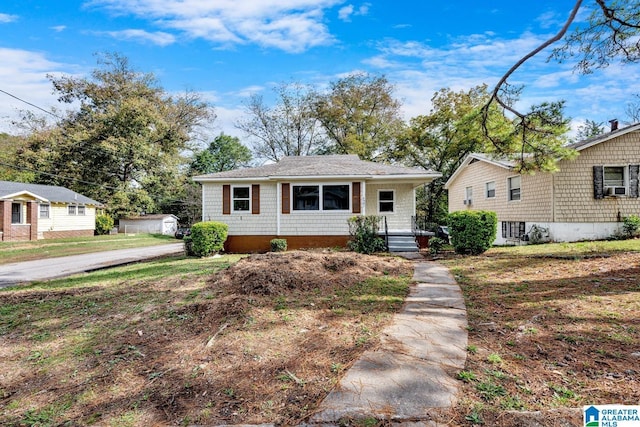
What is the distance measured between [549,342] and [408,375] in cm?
177

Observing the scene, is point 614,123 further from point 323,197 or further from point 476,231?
point 323,197

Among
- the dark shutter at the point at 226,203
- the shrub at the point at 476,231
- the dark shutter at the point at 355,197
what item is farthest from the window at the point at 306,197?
the shrub at the point at 476,231

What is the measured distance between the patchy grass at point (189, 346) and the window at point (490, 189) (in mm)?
12240

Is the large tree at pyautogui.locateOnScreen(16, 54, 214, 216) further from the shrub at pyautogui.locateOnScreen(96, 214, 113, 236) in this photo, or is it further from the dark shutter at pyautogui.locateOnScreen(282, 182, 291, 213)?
the dark shutter at pyautogui.locateOnScreen(282, 182, 291, 213)

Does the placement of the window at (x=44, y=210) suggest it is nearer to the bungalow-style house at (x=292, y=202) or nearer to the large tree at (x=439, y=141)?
the bungalow-style house at (x=292, y=202)

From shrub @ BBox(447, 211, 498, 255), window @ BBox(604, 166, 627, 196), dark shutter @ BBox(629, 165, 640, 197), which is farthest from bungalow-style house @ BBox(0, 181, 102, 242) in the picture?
dark shutter @ BBox(629, 165, 640, 197)

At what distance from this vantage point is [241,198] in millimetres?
12852

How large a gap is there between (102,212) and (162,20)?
23418mm

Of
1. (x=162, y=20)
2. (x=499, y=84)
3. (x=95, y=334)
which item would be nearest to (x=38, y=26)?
(x=162, y=20)

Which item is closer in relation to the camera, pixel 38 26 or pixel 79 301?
pixel 79 301

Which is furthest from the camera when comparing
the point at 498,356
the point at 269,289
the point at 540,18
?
the point at 540,18

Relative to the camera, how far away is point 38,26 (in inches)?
443

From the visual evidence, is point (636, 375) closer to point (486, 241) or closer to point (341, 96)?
point (486, 241)

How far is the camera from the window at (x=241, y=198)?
12.8m
